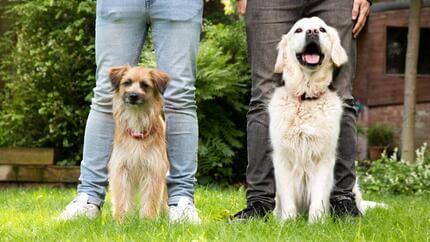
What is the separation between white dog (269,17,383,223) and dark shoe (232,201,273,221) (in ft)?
0.33

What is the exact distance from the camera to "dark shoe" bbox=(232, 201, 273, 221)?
4723mm

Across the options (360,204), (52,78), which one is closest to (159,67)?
(360,204)

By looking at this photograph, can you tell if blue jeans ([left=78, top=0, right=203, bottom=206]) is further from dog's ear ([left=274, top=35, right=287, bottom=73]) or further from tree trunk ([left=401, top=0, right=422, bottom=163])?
tree trunk ([left=401, top=0, right=422, bottom=163])

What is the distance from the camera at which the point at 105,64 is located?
4.71 m

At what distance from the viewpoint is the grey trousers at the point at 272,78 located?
489 cm

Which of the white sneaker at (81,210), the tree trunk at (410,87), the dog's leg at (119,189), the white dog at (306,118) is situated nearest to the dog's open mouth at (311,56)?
the white dog at (306,118)

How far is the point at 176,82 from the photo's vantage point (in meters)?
4.63

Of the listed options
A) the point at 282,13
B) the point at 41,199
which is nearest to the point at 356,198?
the point at 282,13

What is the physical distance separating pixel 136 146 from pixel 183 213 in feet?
1.96

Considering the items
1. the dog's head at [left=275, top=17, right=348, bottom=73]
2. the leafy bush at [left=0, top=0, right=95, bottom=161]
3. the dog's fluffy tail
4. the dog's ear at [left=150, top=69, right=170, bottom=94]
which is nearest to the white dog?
the dog's head at [left=275, top=17, right=348, bottom=73]

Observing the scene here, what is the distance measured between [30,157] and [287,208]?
496 centimetres

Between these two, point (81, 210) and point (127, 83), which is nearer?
point (81, 210)

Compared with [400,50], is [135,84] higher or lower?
lower

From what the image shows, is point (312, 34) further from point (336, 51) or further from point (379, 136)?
point (379, 136)
